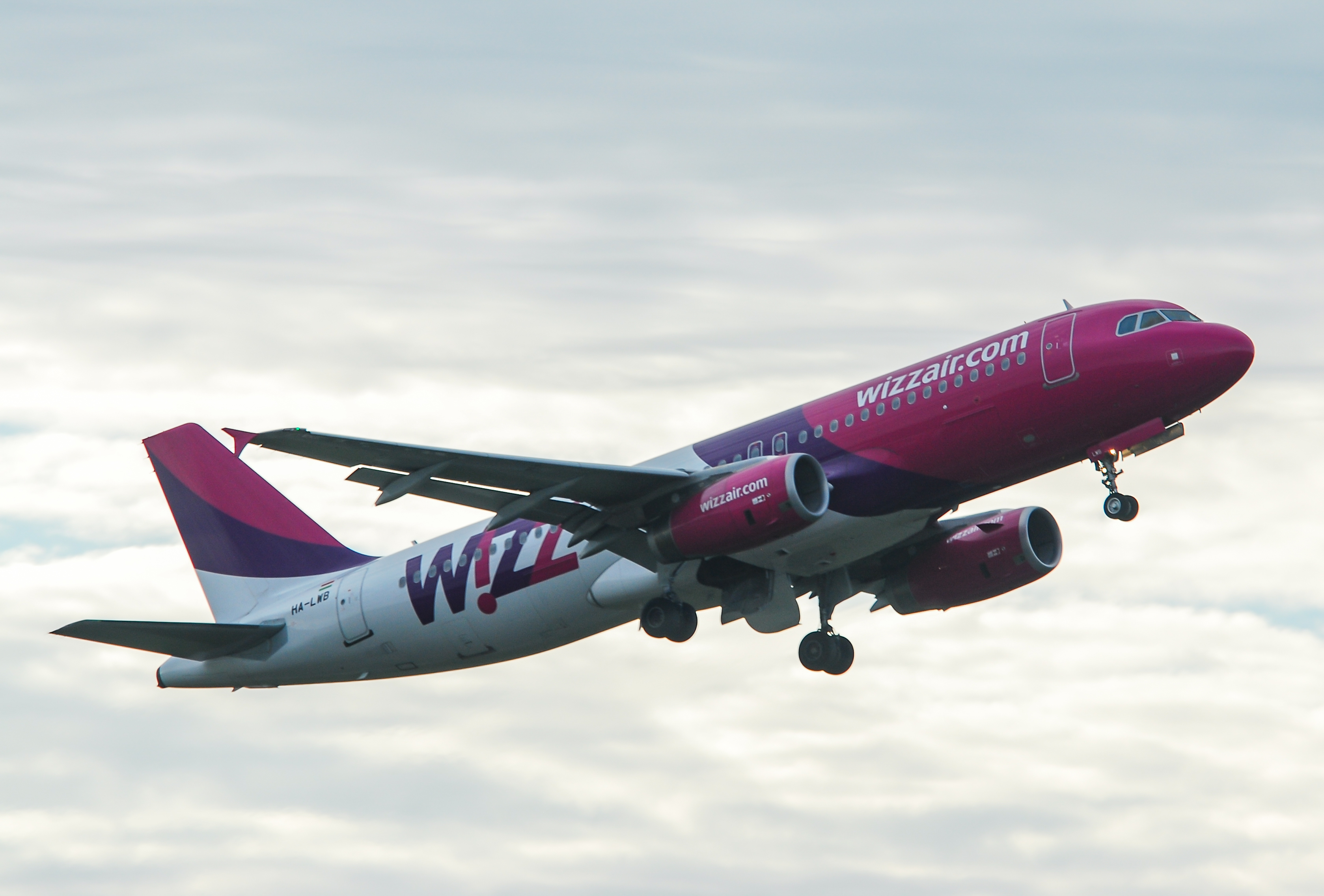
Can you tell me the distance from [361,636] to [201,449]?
8.59m

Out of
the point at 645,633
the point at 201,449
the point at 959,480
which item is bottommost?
the point at 645,633

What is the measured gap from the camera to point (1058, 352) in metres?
29.7

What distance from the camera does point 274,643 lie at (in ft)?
124

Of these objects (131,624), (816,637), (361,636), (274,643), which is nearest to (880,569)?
(816,637)

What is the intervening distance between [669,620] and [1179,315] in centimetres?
1135

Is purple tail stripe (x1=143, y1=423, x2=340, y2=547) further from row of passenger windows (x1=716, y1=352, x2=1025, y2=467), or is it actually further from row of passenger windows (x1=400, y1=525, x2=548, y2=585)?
row of passenger windows (x1=716, y1=352, x2=1025, y2=467)

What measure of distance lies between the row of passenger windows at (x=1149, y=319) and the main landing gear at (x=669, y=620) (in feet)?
32.9

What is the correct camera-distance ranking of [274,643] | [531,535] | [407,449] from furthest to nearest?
1. [274,643]
2. [531,535]
3. [407,449]

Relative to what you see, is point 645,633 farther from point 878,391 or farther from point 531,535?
point 878,391

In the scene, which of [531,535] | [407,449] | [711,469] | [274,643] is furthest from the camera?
[274,643]

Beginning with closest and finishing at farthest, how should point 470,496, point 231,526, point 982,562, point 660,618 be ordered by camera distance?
point 470,496, point 660,618, point 982,562, point 231,526

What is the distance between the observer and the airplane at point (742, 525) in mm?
29453

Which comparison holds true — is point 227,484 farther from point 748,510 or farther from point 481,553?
point 748,510

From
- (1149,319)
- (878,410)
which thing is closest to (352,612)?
(878,410)
